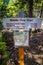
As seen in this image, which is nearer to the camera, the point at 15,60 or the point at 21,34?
the point at 21,34

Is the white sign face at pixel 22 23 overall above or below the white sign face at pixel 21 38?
above

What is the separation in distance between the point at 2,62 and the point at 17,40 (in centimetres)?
98

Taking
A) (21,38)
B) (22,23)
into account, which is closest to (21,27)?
(22,23)

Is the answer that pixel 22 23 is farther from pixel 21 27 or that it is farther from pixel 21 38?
pixel 21 38

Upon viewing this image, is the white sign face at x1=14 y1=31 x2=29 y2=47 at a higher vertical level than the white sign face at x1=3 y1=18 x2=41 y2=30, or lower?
lower

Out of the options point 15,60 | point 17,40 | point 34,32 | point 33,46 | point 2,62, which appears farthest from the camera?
point 34,32

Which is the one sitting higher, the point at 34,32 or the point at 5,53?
the point at 5,53

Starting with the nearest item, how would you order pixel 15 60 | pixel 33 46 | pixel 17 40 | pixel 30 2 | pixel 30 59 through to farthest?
pixel 17 40, pixel 15 60, pixel 30 59, pixel 33 46, pixel 30 2

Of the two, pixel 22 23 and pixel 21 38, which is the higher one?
pixel 22 23

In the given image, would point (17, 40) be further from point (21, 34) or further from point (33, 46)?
point (33, 46)

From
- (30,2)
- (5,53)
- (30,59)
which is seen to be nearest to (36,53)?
(30,59)

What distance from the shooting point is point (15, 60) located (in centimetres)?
656

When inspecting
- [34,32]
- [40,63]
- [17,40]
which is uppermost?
[17,40]

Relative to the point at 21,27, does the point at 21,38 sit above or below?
below
